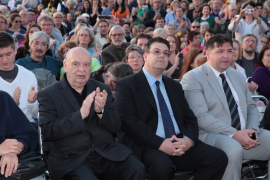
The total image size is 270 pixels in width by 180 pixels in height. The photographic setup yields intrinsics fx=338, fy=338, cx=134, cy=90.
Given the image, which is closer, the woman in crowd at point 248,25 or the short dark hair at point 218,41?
the short dark hair at point 218,41

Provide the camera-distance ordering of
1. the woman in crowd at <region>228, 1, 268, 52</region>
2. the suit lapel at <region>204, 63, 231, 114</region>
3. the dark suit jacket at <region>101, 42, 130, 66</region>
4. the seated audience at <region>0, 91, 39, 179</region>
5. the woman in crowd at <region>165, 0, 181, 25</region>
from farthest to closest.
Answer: the woman in crowd at <region>165, 0, 181, 25</region> → the woman in crowd at <region>228, 1, 268, 52</region> → the dark suit jacket at <region>101, 42, 130, 66</region> → the suit lapel at <region>204, 63, 231, 114</region> → the seated audience at <region>0, 91, 39, 179</region>

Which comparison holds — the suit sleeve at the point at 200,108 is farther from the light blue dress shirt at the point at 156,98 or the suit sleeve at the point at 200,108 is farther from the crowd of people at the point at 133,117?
the light blue dress shirt at the point at 156,98

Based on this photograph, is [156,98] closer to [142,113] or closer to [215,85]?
[142,113]

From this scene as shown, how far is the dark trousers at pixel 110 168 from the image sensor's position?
3.13 metres

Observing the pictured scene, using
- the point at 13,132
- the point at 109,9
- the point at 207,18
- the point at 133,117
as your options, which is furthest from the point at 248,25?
the point at 13,132

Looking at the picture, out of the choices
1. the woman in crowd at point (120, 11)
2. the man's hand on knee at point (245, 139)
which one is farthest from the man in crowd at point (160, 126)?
the woman in crowd at point (120, 11)

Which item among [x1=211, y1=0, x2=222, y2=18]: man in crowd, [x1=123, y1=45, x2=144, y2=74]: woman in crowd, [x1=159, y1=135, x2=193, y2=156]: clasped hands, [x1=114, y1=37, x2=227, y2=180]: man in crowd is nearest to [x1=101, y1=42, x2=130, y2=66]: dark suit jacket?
[x1=123, y1=45, x2=144, y2=74]: woman in crowd

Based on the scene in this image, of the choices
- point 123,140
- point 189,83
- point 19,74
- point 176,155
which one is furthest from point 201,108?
point 19,74

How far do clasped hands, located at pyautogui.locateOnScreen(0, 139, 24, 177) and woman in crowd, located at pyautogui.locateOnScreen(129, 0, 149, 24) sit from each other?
356 inches

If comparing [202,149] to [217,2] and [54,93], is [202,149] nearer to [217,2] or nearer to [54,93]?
[54,93]

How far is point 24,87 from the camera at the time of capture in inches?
156

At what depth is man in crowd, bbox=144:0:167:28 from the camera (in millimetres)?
11156

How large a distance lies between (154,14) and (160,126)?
27.2 feet

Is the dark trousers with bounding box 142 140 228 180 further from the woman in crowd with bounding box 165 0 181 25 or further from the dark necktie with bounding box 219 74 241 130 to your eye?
the woman in crowd with bounding box 165 0 181 25
